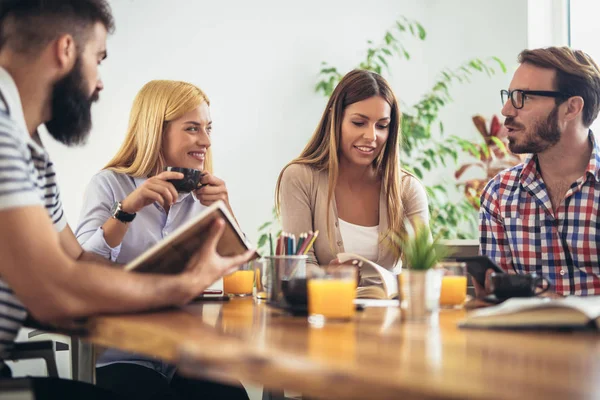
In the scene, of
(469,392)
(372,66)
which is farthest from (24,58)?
(372,66)

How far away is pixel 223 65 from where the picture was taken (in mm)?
4098

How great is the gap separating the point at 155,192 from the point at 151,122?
52 cm

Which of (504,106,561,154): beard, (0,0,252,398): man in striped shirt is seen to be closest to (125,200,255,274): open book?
(0,0,252,398): man in striped shirt

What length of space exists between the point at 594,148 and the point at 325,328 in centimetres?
165

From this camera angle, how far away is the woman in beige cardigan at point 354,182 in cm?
258

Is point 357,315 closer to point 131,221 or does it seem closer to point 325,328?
point 325,328

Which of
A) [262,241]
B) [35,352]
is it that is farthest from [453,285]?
[262,241]

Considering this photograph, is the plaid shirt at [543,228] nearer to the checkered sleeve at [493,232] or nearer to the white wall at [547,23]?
the checkered sleeve at [493,232]

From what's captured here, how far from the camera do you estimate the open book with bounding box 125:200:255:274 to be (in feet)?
4.40

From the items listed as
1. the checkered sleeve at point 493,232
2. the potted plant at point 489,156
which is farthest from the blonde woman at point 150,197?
the potted plant at point 489,156

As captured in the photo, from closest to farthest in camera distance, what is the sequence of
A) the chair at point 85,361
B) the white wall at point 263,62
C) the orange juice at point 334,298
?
the orange juice at point 334,298 → the chair at point 85,361 → the white wall at point 263,62

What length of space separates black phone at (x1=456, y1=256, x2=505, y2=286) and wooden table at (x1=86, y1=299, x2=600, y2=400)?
0.44 meters

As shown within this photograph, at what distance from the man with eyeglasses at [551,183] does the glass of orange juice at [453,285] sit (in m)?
0.85

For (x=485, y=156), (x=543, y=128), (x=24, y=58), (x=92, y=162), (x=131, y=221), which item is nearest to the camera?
(x=24, y=58)
